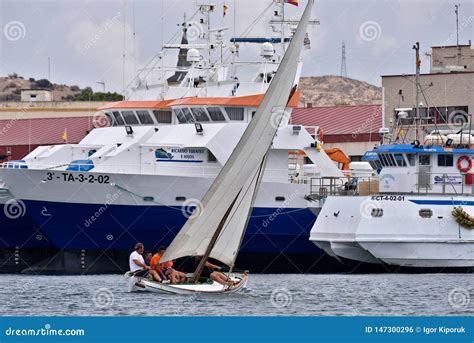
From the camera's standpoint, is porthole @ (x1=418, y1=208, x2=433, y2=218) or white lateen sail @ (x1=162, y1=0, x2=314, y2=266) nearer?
white lateen sail @ (x1=162, y1=0, x2=314, y2=266)

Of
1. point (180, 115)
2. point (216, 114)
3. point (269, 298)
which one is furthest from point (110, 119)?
point (269, 298)

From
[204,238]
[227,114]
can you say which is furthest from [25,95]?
[204,238]

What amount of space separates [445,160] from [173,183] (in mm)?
10042

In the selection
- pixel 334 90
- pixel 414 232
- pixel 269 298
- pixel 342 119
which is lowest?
pixel 269 298

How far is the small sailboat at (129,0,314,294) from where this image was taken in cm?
3928

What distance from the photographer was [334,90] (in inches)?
6831

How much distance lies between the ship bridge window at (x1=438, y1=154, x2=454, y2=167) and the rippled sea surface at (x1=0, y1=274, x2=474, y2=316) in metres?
4.93

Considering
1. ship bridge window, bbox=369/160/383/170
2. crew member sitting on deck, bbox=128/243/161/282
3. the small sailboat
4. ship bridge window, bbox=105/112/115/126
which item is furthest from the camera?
ship bridge window, bbox=105/112/115/126

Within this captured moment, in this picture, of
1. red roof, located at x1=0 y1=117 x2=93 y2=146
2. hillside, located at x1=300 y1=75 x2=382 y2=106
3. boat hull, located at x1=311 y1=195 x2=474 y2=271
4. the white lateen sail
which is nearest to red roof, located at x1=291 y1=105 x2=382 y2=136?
red roof, located at x1=0 y1=117 x2=93 y2=146

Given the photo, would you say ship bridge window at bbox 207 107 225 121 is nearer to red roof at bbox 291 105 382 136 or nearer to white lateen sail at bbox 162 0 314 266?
red roof at bbox 291 105 382 136

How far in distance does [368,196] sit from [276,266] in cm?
623

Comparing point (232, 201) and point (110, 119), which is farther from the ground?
point (110, 119)

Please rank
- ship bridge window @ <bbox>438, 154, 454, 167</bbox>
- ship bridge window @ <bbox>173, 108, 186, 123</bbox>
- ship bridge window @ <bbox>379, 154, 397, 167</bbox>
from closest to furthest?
1. ship bridge window @ <bbox>438, 154, 454, 167</bbox>
2. ship bridge window @ <bbox>379, 154, 397, 167</bbox>
3. ship bridge window @ <bbox>173, 108, 186, 123</bbox>

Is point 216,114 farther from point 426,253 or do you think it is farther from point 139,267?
point 139,267
